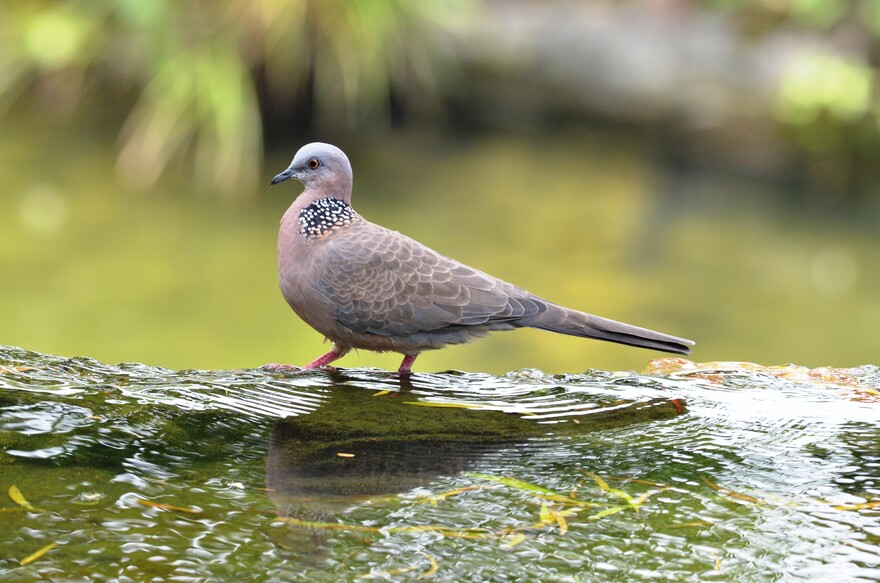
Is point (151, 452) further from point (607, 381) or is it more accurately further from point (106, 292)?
point (106, 292)

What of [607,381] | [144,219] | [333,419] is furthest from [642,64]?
[333,419]

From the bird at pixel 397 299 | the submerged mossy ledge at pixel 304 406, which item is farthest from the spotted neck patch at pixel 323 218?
the submerged mossy ledge at pixel 304 406

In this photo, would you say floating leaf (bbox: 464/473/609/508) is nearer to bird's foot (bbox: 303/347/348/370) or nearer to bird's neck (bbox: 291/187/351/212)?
bird's foot (bbox: 303/347/348/370)

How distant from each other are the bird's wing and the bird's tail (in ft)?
0.13

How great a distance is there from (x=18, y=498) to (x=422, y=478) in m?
0.75

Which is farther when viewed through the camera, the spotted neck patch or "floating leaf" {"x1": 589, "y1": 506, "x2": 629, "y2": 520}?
the spotted neck patch

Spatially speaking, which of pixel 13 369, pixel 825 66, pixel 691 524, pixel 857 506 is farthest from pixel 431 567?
pixel 825 66

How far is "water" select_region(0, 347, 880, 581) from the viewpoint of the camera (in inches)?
69.6

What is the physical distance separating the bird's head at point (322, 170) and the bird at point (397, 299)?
0.19m

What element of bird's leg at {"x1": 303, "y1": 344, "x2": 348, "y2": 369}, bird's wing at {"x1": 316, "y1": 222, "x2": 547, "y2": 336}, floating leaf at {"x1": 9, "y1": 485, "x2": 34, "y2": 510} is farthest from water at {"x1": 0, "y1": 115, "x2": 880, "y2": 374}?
floating leaf at {"x1": 9, "y1": 485, "x2": 34, "y2": 510}

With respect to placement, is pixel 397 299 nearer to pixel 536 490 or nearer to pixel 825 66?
pixel 536 490

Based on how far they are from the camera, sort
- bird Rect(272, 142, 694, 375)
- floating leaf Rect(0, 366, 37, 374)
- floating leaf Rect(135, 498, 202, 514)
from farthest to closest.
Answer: bird Rect(272, 142, 694, 375) → floating leaf Rect(0, 366, 37, 374) → floating leaf Rect(135, 498, 202, 514)

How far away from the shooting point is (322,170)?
3.39 meters

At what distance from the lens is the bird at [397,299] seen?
3.04 m
